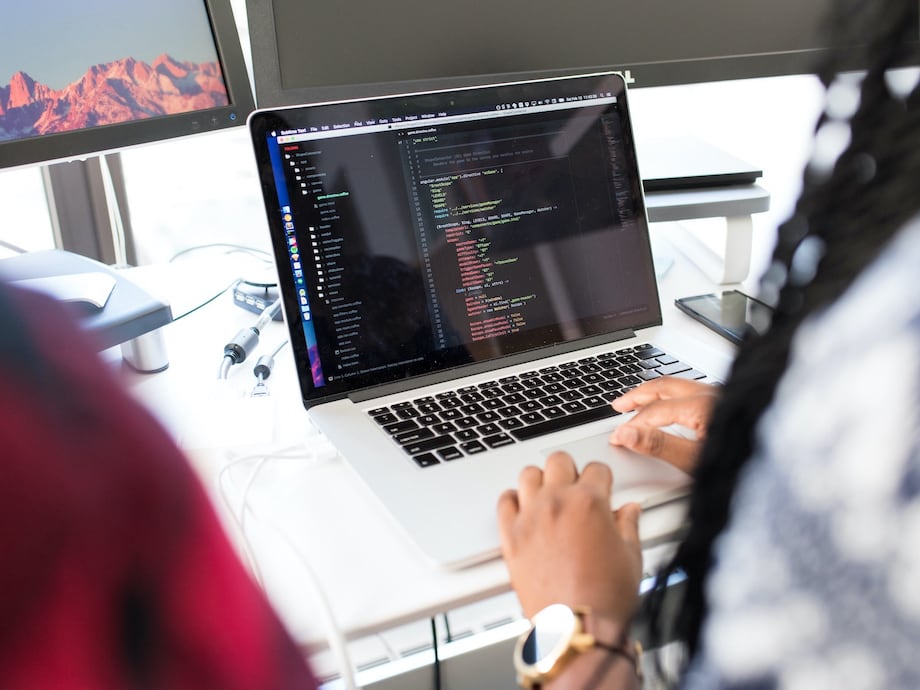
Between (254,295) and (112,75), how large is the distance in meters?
0.32

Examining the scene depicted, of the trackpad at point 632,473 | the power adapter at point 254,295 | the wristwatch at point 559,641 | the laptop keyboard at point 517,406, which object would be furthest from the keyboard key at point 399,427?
the power adapter at point 254,295


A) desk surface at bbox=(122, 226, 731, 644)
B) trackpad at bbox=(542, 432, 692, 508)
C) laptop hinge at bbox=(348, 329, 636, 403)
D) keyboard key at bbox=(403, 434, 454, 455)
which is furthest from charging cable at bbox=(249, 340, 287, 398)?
trackpad at bbox=(542, 432, 692, 508)

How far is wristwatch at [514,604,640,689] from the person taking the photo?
57 cm

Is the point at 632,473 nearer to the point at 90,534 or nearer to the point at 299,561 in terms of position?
the point at 299,561

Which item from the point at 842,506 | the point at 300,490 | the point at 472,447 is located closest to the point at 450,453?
the point at 472,447

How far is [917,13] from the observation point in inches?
14.9

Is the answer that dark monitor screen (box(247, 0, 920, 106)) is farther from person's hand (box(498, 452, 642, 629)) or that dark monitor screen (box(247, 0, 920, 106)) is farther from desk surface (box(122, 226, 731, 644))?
person's hand (box(498, 452, 642, 629))

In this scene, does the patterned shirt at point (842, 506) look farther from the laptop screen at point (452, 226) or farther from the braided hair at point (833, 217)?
the laptop screen at point (452, 226)

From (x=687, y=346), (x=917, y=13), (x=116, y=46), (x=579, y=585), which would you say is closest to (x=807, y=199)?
(x=917, y=13)

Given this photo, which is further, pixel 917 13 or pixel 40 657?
pixel 917 13

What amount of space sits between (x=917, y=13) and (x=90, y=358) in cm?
36

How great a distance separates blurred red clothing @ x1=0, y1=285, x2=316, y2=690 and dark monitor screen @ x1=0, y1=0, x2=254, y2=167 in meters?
0.68

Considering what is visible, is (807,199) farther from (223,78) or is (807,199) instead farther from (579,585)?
(223,78)

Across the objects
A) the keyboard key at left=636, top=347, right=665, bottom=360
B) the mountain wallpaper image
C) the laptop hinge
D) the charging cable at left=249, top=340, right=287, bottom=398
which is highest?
the mountain wallpaper image
